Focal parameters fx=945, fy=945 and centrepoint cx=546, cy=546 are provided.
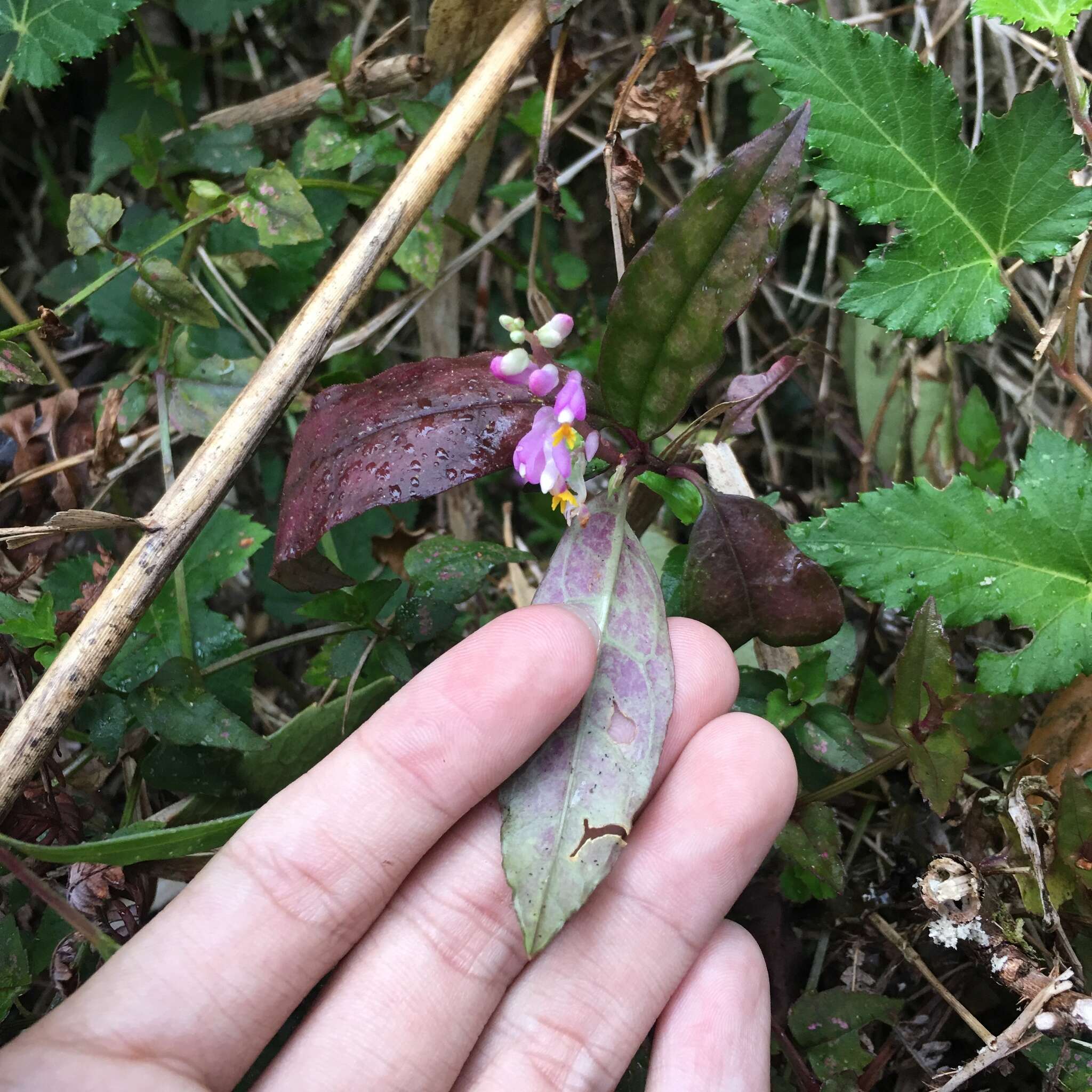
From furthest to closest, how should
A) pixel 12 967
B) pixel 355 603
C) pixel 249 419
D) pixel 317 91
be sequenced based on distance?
1. pixel 317 91
2. pixel 355 603
3. pixel 249 419
4. pixel 12 967

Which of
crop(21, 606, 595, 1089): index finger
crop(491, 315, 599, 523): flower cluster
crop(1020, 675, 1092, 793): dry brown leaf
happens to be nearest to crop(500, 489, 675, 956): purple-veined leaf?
crop(21, 606, 595, 1089): index finger

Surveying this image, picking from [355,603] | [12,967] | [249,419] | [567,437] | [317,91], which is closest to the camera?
[567,437]

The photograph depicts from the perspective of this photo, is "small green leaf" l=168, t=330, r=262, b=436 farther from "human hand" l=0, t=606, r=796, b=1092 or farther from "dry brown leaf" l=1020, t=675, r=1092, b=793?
"dry brown leaf" l=1020, t=675, r=1092, b=793

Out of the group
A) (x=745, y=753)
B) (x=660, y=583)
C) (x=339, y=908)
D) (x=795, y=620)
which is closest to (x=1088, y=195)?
(x=795, y=620)

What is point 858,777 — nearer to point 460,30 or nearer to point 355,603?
point 355,603

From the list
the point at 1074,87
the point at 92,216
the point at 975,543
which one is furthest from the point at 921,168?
the point at 92,216

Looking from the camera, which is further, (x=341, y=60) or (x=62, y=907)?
(x=341, y=60)

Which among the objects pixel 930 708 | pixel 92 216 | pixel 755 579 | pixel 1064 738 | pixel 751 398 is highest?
pixel 92 216
